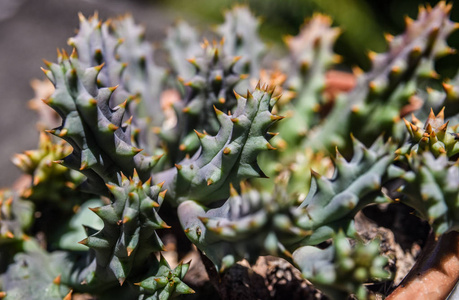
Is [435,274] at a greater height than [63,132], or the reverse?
[63,132]

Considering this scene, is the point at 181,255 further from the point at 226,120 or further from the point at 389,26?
the point at 389,26

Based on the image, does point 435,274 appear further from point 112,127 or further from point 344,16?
point 344,16

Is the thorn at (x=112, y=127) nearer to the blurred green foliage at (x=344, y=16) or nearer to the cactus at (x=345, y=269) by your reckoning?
the cactus at (x=345, y=269)

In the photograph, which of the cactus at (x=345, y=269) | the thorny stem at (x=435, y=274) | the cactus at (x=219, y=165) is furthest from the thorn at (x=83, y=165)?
the thorny stem at (x=435, y=274)

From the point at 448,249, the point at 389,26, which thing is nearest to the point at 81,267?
the point at 448,249

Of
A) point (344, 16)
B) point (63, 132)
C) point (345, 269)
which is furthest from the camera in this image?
point (344, 16)

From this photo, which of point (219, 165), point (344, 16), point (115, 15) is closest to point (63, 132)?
point (219, 165)
